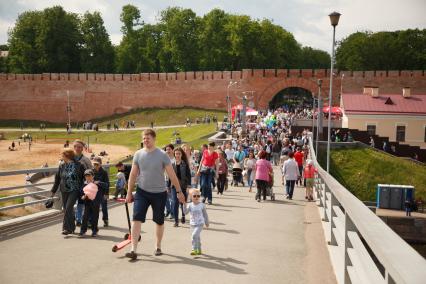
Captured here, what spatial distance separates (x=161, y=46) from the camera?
71.2 m

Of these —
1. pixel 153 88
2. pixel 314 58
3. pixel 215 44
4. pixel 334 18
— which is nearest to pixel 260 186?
pixel 334 18

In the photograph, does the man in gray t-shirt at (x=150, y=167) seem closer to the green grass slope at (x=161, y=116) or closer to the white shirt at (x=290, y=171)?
the white shirt at (x=290, y=171)

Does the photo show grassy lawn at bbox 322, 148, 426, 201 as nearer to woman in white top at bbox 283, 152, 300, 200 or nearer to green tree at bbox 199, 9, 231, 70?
woman in white top at bbox 283, 152, 300, 200

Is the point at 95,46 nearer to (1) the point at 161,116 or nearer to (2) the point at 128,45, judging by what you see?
(2) the point at 128,45

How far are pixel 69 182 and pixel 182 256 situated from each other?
7.36 feet

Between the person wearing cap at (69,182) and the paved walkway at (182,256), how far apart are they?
21 cm

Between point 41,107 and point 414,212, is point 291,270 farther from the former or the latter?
point 41,107

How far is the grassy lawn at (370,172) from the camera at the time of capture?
30.8m

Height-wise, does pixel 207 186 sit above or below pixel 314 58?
below

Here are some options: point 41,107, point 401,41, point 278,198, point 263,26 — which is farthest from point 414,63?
point 278,198

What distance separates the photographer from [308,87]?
57344 millimetres

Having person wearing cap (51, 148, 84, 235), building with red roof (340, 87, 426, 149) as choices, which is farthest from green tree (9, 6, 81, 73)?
person wearing cap (51, 148, 84, 235)

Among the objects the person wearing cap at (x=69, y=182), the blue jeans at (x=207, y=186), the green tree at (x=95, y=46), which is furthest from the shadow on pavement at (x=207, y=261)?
the green tree at (x=95, y=46)

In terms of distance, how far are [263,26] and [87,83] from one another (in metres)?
23.7
